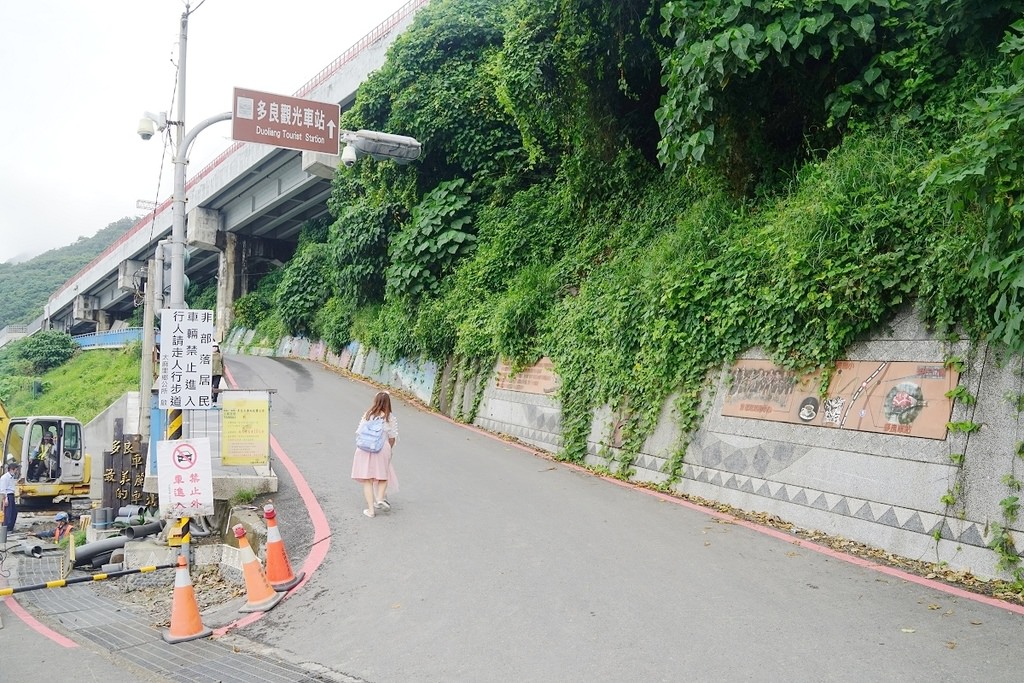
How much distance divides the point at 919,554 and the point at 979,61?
540 centimetres

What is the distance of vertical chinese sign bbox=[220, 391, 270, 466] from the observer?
10.3 meters

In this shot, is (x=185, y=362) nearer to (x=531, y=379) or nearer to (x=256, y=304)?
(x=531, y=379)

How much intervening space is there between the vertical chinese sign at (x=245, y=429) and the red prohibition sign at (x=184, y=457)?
1838mm

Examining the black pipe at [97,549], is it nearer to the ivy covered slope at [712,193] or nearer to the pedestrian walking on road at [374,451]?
the pedestrian walking on road at [374,451]

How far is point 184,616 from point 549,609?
10.8 feet

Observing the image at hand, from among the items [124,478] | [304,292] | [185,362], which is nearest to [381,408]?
[185,362]

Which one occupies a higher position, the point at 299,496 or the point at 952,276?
the point at 952,276

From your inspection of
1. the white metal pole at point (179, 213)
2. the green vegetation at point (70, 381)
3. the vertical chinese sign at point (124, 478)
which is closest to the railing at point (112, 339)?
the green vegetation at point (70, 381)

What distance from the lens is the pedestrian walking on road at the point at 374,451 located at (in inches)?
342

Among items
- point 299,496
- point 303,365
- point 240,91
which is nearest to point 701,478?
point 299,496

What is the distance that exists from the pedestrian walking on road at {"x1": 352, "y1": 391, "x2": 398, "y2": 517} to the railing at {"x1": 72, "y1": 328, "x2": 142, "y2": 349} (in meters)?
32.4

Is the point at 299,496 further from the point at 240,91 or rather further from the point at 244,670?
the point at 240,91

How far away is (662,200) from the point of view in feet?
41.9

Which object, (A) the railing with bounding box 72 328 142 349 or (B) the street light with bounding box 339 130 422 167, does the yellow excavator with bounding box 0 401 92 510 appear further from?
(A) the railing with bounding box 72 328 142 349
